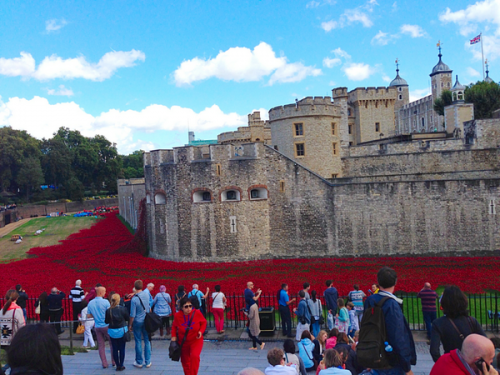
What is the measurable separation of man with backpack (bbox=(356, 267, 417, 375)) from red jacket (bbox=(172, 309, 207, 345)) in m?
3.26

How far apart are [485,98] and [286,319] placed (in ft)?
163

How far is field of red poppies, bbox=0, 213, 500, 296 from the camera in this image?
19.8 meters

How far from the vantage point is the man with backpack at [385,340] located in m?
4.77

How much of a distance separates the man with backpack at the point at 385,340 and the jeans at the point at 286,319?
276 inches

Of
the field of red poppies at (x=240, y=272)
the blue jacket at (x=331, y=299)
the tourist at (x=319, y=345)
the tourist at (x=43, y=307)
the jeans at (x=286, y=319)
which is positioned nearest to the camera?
the tourist at (x=319, y=345)

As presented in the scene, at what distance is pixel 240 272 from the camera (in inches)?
939

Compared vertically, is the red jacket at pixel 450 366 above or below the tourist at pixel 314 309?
above

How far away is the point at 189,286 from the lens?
20.4 meters

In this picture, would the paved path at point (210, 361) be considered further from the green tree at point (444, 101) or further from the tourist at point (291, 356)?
the green tree at point (444, 101)

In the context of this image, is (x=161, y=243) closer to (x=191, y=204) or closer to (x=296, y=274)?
(x=191, y=204)

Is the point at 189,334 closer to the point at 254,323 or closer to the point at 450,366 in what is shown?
the point at 254,323

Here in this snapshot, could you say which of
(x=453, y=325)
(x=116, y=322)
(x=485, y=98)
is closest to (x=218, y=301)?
(x=116, y=322)

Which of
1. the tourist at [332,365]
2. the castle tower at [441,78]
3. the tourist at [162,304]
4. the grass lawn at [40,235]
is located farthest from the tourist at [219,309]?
the castle tower at [441,78]

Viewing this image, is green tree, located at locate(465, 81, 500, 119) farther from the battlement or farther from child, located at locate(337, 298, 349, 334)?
child, located at locate(337, 298, 349, 334)
